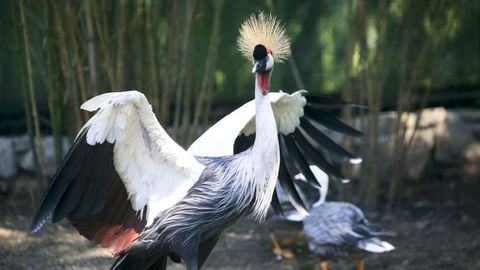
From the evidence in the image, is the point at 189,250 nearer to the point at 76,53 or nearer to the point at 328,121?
the point at 328,121

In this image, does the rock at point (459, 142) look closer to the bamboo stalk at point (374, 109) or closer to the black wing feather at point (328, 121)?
the bamboo stalk at point (374, 109)

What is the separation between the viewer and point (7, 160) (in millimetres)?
6012

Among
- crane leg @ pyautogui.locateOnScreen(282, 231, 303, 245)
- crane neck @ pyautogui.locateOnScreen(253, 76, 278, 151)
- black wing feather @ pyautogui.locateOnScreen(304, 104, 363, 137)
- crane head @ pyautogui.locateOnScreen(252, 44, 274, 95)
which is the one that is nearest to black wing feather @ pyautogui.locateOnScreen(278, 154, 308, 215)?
black wing feather @ pyautogui.locateOnScreen(304, 104, 363, 137)

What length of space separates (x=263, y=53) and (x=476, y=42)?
4331mm

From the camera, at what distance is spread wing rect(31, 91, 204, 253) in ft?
10.8

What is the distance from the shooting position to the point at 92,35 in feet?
15.6

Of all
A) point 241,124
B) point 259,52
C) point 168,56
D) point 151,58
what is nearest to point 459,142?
point 168,56

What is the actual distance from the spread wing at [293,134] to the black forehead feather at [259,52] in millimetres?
533


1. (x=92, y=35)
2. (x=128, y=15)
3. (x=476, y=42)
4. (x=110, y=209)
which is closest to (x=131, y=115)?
(x=110, y=209)

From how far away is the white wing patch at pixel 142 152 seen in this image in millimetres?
3266

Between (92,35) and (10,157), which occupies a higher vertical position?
(92,35)

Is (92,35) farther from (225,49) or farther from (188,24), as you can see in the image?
(225,49)

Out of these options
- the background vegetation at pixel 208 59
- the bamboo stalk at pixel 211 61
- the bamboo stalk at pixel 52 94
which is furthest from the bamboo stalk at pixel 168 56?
the bamboo stalk at pixel 52 94

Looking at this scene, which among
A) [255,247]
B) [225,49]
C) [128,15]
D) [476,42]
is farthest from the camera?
A: [476,42]
